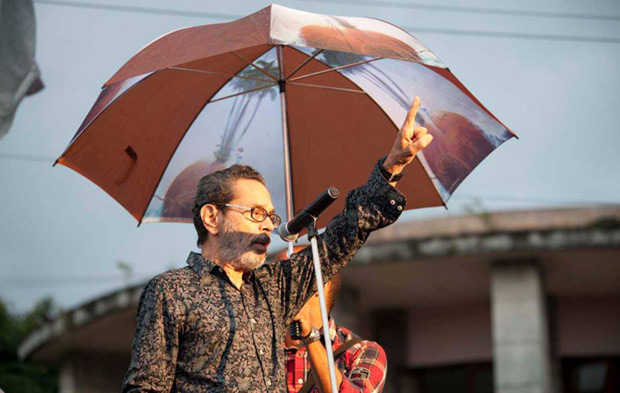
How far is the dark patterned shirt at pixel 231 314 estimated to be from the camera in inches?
169

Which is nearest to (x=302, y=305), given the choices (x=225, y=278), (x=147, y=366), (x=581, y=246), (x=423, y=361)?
(x=225, y=278)

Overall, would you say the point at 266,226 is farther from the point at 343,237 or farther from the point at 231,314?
the point at 231,314

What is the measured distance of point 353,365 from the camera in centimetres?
561

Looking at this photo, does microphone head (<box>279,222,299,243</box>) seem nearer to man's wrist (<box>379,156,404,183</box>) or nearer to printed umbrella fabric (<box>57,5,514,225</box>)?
man's wrist (<box>379,156,404,183</box>)

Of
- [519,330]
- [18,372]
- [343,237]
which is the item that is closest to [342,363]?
[343,237]

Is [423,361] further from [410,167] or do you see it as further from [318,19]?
[318,19]

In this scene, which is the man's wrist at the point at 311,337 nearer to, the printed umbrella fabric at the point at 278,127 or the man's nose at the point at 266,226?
the man's nose at the point at 266,226

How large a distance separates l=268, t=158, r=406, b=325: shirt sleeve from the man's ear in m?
0.32

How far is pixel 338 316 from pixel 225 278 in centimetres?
1079

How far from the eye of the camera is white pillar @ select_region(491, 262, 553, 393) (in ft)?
45.5

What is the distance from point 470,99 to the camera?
5.62 m

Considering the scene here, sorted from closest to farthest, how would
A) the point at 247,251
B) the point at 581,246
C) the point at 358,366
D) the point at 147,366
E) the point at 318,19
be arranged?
the point at 147,366, the point at 247,251, the point at 318,19, the point at 358,366, the point at 581,246

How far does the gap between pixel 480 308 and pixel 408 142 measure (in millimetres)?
12014

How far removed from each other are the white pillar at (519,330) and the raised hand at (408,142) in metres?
9.84
